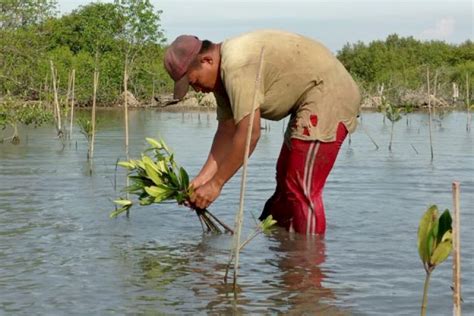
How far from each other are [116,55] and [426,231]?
4765 cm

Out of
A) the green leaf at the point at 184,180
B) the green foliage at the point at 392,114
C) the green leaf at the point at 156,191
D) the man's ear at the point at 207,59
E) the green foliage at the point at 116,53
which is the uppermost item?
the green foliage at the point at 116,53

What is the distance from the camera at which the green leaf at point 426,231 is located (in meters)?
3.03

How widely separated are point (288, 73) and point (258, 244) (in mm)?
1283

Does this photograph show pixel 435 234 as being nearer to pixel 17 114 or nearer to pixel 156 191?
pixel 156 191

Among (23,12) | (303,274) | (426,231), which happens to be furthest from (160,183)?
(23,12)

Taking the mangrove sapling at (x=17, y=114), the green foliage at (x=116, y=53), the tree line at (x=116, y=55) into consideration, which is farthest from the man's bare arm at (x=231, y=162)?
the green foliage at (x=116, y=53)

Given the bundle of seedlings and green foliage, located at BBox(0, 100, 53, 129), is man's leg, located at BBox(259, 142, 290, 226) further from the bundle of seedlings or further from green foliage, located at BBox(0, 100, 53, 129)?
green foliage, located at BBox(0, 100, 53, 129)

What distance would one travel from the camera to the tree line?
936 inches

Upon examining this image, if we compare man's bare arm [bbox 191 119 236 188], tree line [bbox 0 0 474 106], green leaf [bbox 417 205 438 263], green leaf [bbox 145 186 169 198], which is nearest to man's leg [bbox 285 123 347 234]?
man's bare arm [bbox 191 119 236 188]

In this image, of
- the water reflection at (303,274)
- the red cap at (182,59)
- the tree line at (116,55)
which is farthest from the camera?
the tree line at (116,55)

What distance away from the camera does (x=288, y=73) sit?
5750mm

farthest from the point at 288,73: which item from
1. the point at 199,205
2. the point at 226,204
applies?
the point at 226,204

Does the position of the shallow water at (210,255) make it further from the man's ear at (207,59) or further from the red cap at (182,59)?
the man's ear at (207,59)

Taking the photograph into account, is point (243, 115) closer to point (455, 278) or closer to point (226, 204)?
point (455, 278)
